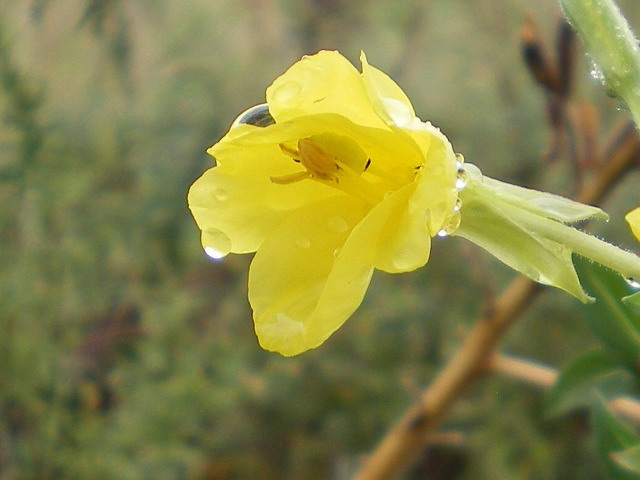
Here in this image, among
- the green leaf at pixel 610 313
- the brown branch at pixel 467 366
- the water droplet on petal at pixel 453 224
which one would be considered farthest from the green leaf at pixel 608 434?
the water droplet on petal at pixel 453 224

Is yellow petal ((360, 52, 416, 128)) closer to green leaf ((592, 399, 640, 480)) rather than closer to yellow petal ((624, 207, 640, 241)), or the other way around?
yellow petal ((624, 207, 640, 241))

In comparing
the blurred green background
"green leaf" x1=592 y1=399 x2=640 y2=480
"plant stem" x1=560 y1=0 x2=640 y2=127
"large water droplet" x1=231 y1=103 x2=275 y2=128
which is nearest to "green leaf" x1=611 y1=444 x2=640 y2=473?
"green leaf" x1=592 y1=399 x2=640 y2=480

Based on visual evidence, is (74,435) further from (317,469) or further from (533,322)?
(533,322)

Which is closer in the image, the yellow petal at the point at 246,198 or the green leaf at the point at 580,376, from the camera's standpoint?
the yellow petal at the point at 246,198

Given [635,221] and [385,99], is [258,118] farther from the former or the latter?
[635,221]

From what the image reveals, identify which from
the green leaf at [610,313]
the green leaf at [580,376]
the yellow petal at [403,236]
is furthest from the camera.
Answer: the green leaf at [580,376]

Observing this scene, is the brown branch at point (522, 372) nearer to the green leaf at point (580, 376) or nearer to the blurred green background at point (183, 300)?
the green leaf at point (580, 376)

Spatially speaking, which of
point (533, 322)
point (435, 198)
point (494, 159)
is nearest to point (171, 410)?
point (533, 322)
